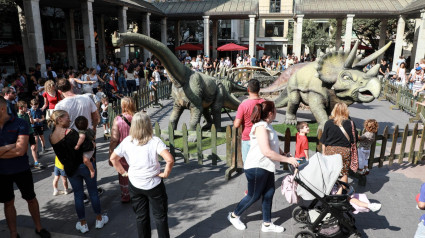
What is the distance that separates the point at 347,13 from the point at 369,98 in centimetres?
1744

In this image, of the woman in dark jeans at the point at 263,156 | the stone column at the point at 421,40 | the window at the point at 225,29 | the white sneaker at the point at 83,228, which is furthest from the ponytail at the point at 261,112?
the window at the point at 225,29

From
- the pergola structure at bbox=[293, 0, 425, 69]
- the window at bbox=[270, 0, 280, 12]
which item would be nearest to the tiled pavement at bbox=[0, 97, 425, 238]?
the pergola structure at bbox=[293, 0, 425, 69]

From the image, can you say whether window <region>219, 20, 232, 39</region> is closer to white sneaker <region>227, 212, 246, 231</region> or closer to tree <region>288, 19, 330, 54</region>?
tree <region>288, 19, 330, 54</region>

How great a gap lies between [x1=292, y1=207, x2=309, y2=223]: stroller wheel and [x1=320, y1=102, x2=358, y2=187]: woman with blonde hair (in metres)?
1.02

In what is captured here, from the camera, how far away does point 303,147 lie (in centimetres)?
539

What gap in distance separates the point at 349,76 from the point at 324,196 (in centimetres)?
358

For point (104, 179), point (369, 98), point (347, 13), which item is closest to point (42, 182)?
point (104, 179)

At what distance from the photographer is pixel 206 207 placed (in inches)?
181

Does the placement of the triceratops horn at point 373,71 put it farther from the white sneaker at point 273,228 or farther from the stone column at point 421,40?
the stone column at point 421,40

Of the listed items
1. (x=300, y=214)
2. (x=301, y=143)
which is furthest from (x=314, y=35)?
(x=300, y=214)

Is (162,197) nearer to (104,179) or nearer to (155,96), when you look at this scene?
(104,179)

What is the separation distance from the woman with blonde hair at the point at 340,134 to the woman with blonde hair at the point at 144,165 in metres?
2.53

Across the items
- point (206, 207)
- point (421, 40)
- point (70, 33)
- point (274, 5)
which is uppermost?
point (274, 5)

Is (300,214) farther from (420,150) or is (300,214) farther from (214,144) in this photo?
(420,150)
